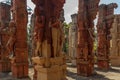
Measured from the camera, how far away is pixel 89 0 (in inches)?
513

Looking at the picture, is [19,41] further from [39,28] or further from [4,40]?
[39,28]

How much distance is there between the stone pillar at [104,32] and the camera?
1627 cm

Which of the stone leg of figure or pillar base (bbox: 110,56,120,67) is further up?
the stone leg of figure

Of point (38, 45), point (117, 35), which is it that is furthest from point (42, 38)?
point (117, 35)

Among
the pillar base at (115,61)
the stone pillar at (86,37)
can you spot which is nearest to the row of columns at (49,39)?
the stone pillar at (86,37)

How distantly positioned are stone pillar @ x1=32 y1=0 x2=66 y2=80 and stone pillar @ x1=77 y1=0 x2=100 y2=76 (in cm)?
615

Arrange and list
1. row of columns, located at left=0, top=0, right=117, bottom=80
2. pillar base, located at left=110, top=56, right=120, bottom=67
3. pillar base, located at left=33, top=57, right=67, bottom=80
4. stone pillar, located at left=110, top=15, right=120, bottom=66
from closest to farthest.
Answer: pillar base, located at left=33, top=57, right=67, bottom=80, row of columns, located at left=0, top=0, right=117, bottom=80, pillar base, located at left=110, top=56, right=120, bottom=67, stone pillar, located at left=110, top=15, right=120, bottom=66

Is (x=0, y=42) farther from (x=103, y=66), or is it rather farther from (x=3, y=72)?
(x=103, y=66)

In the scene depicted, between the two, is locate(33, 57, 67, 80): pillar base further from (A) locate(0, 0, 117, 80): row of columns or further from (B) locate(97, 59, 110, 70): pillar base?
(B) locate(97, 59, 110, 70): pillar base

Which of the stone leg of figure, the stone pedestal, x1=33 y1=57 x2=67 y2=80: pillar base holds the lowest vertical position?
the stone pedestal

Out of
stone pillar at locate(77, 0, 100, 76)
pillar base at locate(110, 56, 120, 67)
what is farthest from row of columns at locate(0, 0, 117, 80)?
pillar base at locate(110, 56, 120, 67)

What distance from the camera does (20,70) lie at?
1208 centimetres

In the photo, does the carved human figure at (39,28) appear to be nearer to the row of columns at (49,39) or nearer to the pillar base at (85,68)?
the row of columns at (49,39)

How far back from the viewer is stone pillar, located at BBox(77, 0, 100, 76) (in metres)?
12.4
